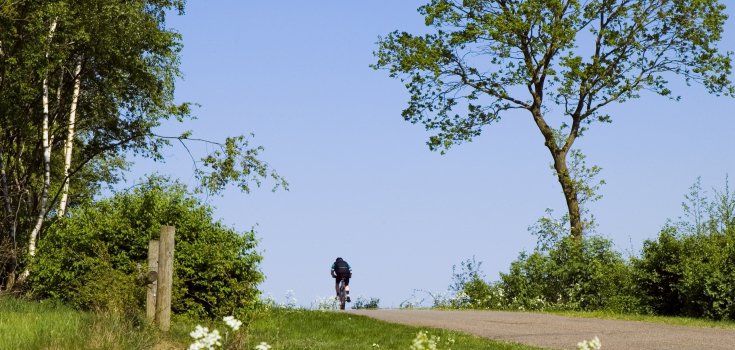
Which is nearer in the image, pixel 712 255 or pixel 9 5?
pixel 9 5

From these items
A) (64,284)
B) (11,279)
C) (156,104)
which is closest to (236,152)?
(156,104)

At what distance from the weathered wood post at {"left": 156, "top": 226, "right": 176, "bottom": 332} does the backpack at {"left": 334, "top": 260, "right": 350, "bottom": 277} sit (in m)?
12.3

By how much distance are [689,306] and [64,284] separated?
1459 centimetres

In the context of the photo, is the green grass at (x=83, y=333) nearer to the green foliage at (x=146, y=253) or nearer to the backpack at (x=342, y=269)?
the green foliage at (x=146, y=253)

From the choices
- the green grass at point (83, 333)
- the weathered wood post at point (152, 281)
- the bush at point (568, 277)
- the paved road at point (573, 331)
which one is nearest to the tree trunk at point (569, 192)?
the bush at point (568, 277)

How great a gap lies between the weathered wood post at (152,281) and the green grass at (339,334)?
5.22ft

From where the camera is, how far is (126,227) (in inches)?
557

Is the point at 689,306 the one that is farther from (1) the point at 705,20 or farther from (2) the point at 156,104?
(2) the point at 156,104

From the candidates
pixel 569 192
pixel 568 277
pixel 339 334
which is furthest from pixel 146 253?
pixel 569 192

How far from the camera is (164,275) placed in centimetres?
1145

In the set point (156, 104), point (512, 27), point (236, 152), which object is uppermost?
point (512, 27)

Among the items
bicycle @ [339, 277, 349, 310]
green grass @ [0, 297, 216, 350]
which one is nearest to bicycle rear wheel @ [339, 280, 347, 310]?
bicycle @ [339, 277, 349, 310]

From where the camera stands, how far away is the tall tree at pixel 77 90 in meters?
20.0

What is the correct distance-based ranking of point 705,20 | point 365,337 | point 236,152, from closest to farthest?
point 365,337
point 236,152
point 705,20
